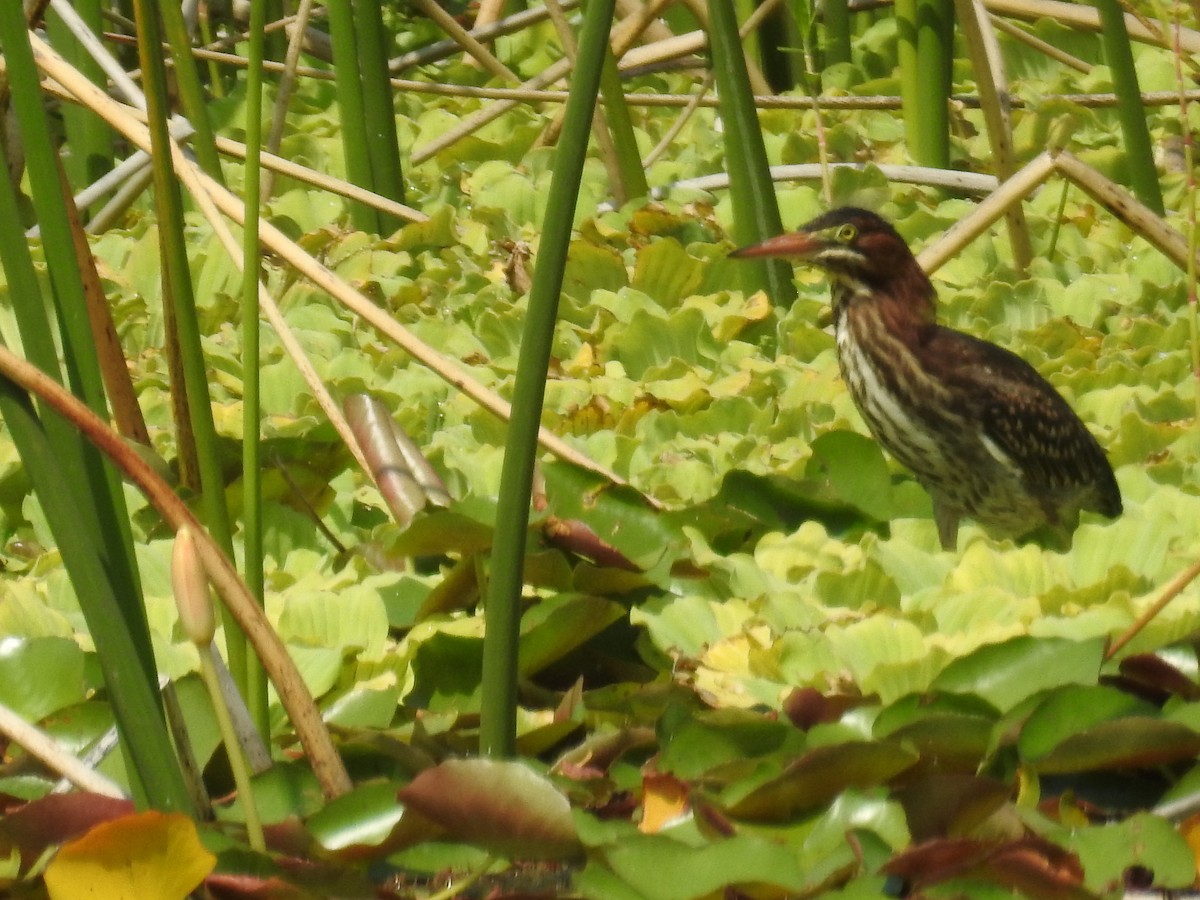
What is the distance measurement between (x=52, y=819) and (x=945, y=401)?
193 centimetres

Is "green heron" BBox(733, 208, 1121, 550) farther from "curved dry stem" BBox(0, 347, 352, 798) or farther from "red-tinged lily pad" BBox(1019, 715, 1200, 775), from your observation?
"curved dry stem" BBox(0, 347, 352, 798)

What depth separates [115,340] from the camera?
2.41 metres

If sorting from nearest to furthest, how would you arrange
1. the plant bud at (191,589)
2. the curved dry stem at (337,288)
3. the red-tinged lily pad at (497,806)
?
the plant bud at (191,589) < the red-tinged lily pad at (497,806) < the curved dry stem at (337,288)

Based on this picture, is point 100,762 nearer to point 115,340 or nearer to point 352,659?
point 352,659

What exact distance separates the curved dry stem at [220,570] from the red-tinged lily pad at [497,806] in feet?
0.46

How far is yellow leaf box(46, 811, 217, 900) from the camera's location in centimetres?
133

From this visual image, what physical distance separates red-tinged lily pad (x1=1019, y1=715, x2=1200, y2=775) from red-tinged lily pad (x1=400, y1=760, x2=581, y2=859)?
0.47 metres

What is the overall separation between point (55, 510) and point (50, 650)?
544 mm

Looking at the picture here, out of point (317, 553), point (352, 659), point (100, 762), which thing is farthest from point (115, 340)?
point (100, 762)

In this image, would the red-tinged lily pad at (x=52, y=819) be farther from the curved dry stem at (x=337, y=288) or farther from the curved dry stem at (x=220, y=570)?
the curved dry stem at (x=337, y=288)

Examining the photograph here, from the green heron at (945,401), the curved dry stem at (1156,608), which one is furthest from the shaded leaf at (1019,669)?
the green heron at (945,401)

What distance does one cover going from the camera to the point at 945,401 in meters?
3.05

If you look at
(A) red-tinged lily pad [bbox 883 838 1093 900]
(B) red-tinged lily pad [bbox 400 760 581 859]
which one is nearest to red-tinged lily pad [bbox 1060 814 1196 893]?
(A) red-tinged lily pad [bbox 883 838 1093 900]

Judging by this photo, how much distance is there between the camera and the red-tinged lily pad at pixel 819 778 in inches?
61.6
